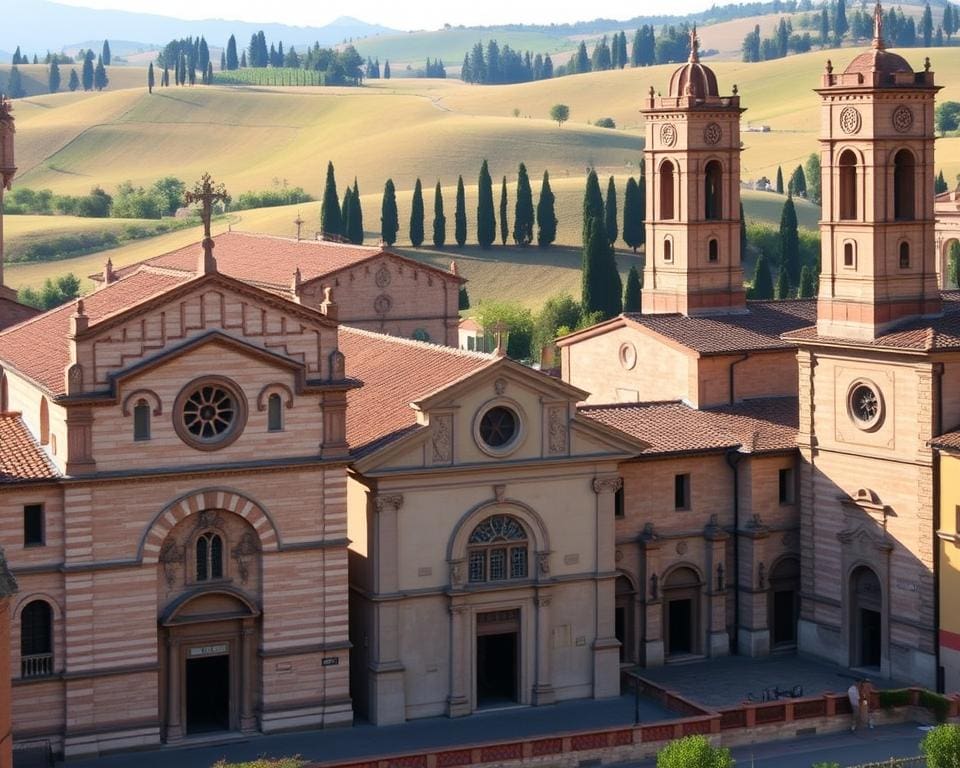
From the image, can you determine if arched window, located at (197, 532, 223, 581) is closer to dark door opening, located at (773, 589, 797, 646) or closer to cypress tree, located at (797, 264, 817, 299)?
dark door opening, located at (773, 589, 797, 646)

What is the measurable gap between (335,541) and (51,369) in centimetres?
753

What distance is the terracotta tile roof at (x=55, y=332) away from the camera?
4222 cm

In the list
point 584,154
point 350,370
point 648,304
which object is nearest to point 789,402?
point 648,304

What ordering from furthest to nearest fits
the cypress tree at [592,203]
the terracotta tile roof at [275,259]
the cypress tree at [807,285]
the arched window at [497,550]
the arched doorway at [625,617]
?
the cypress tree at [592,203] < the cypress tree at [807,285] < the terracotta tile roof at [275,259] < the arched doorway at [625,617] < the arched window at [497,550]

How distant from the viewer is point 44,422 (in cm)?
4178

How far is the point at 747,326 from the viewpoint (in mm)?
56938

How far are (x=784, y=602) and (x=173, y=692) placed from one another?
18331 millimetres

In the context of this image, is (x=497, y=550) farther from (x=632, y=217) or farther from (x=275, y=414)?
(x=632, y=217)

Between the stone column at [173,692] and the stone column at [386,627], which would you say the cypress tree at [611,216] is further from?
the stone column at [173,692]

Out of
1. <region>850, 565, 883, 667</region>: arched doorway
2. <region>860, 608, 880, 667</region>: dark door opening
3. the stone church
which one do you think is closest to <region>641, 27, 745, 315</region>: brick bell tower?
the stone church

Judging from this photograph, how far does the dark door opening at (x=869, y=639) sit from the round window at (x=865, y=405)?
5.03m

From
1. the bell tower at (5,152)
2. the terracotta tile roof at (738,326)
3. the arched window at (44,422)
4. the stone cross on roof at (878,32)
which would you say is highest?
the stone cross on roof at (878,32)

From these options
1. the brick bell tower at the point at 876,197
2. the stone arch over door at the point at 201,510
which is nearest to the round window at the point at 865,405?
the brick bell tower at the point at 876,197

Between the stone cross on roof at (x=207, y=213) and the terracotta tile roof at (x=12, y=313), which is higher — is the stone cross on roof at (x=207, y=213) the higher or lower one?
the higher one
